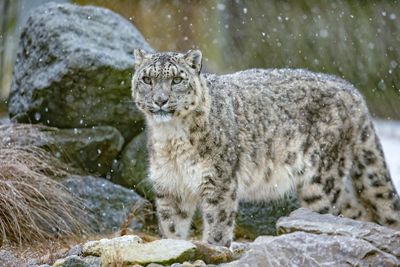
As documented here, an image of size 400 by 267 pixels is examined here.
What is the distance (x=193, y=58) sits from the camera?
7762 mm

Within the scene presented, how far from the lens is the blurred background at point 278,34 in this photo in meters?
14.6

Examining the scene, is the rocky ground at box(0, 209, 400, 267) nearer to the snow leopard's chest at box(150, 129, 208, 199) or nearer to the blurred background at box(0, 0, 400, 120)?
the snow leopard's chest at box(150, 129, 208, 199)

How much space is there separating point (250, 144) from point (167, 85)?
1.07 metres

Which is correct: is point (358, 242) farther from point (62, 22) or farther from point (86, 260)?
point (62, 22)

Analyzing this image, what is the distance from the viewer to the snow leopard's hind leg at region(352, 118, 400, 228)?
863cm

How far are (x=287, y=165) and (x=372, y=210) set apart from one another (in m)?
0.90

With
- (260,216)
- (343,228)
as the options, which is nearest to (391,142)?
(260,216)

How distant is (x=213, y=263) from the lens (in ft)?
21.4

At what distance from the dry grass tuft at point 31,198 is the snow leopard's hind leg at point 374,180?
98.6 inches

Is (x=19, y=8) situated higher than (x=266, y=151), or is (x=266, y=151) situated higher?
(x=19, y=8)

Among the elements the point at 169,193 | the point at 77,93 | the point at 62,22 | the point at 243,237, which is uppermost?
the point at 62,22

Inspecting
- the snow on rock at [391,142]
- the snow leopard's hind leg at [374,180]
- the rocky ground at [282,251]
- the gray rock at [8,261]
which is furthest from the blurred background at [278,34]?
the rocky ground at [282,251]

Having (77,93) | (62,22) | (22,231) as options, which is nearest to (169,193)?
(22,231)

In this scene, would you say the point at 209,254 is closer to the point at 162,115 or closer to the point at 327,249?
the point at 327,249
